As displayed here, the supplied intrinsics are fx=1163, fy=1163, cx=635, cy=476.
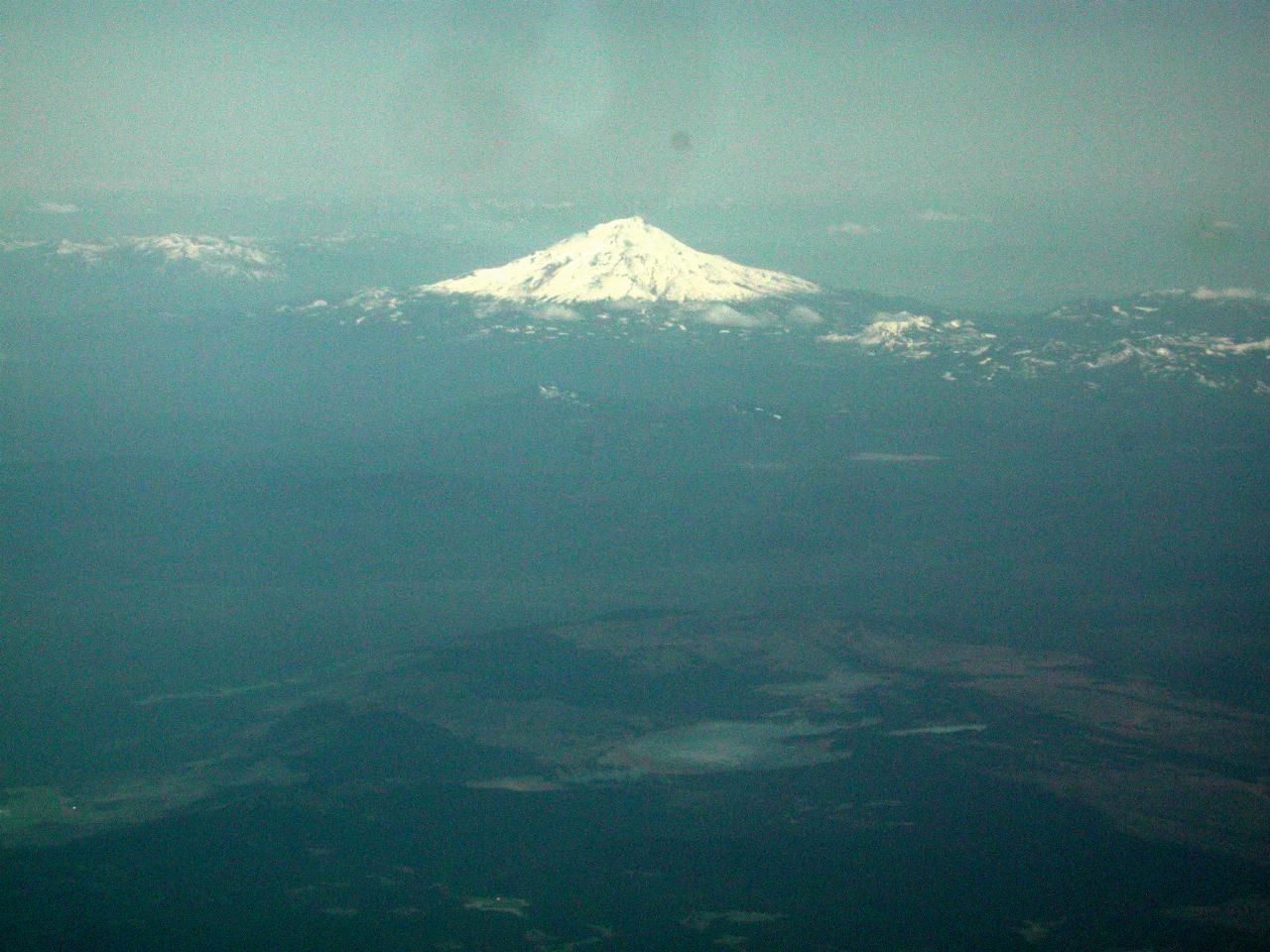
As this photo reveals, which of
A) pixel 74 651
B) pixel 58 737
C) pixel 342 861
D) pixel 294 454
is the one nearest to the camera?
pixel 342 861

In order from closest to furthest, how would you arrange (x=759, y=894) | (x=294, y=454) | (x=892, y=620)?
(x=759, y=894) → (x=892, y=620) → (x=294, y=454)

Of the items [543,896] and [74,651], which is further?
[74,651]

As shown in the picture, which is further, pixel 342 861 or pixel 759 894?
pixel 342 861

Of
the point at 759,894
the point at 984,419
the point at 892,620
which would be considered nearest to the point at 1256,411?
the point at 984,419

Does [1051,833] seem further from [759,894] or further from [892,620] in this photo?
[892,620]

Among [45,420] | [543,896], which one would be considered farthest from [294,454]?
[543,896]

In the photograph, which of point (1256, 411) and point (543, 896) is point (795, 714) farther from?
point (1256, 411)

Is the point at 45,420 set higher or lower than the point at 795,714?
higher

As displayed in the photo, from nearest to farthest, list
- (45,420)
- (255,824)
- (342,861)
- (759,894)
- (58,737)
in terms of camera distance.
A: (759,894) < (342,861) < (255,824) < (58,737) < (45,420)

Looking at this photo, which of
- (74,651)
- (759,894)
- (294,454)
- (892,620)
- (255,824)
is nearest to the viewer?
(759,894)
